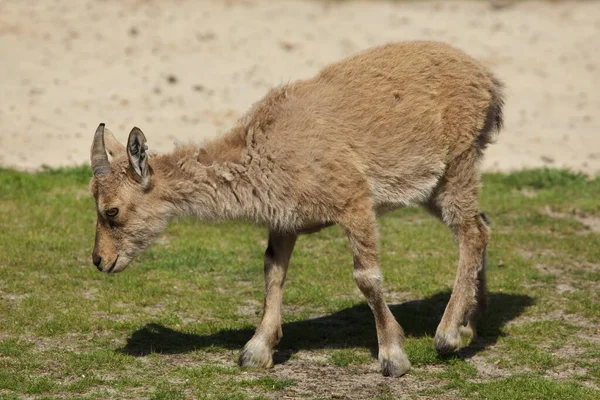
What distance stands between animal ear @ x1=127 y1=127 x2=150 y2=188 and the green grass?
159cm

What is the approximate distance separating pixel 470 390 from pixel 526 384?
0.47m

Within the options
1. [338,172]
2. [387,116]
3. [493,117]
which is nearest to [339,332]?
[338,172]

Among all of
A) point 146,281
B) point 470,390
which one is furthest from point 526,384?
point 146,281

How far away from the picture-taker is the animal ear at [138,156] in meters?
8.45

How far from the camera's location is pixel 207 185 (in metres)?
8.78

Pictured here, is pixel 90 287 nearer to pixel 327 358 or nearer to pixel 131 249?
pixel 131 249

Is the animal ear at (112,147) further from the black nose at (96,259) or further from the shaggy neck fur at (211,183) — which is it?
the black nose at (96,259)

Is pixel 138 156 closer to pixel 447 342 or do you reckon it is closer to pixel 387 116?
pixel 387 116

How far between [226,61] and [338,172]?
39.1 feet

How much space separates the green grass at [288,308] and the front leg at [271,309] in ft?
0.53

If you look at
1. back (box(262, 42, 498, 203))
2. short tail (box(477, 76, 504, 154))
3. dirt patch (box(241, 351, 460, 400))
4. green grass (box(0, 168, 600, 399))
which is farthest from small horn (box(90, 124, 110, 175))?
short tail (box(477, 76, 504, 154))

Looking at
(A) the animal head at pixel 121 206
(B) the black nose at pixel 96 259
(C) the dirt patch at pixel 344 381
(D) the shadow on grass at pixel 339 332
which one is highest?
(A) the animal head at pixel 121 206

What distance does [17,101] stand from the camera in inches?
702

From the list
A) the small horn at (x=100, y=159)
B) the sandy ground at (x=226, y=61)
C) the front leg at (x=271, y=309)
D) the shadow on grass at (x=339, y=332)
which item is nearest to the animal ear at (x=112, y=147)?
the small horn at (x=100, y=159)
